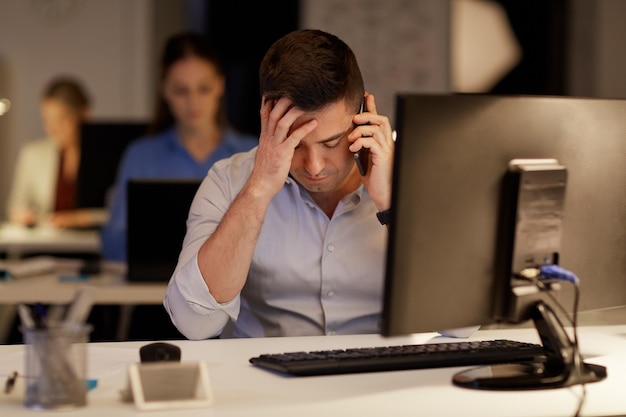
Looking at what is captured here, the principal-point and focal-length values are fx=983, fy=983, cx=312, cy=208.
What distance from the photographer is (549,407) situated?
4.51 ft

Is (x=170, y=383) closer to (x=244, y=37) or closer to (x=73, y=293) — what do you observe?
(x=73, y=293)

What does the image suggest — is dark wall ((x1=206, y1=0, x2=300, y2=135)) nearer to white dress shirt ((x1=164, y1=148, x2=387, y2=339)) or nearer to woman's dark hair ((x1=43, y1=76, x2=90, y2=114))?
woman's dark hair ((x1=43, y1=76, x2=90, y2=114))

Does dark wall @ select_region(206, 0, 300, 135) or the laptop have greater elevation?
dark wall @ select_region(206, 0, 300, 135)

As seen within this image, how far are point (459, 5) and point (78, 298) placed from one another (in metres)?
4.84

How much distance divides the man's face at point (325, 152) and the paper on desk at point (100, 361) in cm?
50

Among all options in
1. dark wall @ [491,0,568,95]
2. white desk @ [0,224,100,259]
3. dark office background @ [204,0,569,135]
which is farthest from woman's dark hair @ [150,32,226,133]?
dark wall @ [491,0,568,95]

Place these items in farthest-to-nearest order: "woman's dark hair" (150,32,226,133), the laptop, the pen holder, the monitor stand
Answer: "woman's dark hair" (150,32,226,133), the laptop, the monitor stand, the pen holder

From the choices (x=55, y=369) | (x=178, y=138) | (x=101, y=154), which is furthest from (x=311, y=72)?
(x=101, y=154)

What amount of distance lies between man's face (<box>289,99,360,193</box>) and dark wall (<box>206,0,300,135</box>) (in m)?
4.58

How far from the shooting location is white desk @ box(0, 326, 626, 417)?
1.35 metres

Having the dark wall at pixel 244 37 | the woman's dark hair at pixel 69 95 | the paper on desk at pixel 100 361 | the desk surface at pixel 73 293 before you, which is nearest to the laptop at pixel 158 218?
the desk surface at pixel 73 293

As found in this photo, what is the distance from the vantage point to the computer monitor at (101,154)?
437cm

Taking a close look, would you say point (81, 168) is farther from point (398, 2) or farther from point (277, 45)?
point (277, 45)

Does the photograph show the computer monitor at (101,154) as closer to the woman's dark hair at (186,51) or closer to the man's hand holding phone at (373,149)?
the woman's dark hair at (186,51)
